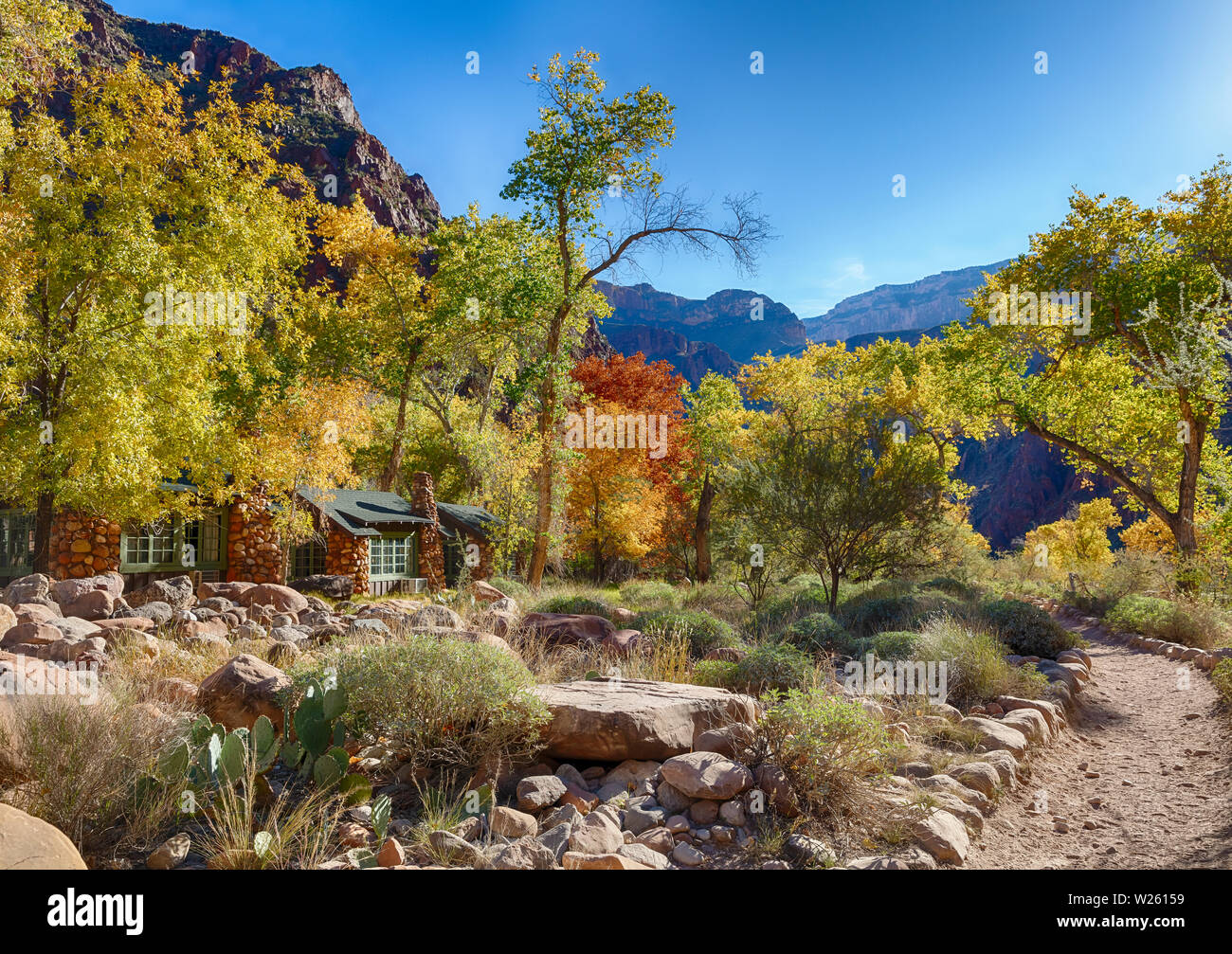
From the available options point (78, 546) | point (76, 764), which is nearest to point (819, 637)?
point (76, 764)

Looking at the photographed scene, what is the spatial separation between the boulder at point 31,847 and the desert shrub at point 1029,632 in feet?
33.9

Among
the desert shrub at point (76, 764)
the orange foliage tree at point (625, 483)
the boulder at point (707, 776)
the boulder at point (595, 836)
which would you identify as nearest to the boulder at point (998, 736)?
the boulder at point (707, 776)

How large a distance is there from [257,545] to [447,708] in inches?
623

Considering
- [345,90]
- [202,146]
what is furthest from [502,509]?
[345,90]

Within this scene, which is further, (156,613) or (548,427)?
(548,427)

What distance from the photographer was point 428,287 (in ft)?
79.9

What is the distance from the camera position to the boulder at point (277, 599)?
1145 cm

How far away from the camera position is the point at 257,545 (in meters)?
18.0

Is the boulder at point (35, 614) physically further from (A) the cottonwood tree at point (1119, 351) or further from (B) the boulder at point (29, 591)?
(A) the cottonwood tree at point (1119, 351)

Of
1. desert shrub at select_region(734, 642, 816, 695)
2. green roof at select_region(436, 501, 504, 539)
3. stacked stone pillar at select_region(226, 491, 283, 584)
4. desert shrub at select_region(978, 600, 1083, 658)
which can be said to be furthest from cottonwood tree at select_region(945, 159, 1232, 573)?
stacked stone pillar at select_region(226, 491, 283, 584)

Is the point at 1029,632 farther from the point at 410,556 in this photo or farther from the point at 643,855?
the point at 410,556
